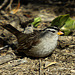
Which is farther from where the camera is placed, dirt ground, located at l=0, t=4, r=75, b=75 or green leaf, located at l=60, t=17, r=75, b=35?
green leaf, located at l=60, t=17, r=75, b=35

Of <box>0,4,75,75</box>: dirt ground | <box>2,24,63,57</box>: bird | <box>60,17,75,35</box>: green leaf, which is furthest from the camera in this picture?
<box>60,17,75,35</box>: green leaf

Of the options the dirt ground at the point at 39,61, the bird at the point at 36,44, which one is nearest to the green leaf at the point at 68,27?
the dirt ground at the point at 39,61

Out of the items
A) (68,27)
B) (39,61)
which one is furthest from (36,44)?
(68,27)

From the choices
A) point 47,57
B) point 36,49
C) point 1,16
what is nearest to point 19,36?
point 36,49

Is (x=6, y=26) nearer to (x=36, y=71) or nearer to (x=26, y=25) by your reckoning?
(x=36, y=71)

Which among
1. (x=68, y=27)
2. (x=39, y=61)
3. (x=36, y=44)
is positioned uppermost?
(x=68, y=27)

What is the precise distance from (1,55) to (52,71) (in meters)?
1.14

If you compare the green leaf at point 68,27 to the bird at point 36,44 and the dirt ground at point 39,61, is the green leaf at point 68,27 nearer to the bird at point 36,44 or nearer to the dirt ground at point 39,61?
the dirt ground at point 39,61

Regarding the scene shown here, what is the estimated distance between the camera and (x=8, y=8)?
451 centimetres

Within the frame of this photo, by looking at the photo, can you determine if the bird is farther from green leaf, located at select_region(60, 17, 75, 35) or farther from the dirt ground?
green leaf, located at select_region(60, 17, 75, 35)

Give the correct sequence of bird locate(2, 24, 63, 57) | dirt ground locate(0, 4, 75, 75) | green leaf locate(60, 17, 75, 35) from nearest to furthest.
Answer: dirt ground locate(0, 4, 75, 75)
bird locate(2, 24, 63, 57)
green leaf locate(60, 17, 75, 35)

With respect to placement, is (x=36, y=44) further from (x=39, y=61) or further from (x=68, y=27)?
(x=68, y=27)

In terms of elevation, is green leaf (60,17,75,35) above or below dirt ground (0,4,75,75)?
above

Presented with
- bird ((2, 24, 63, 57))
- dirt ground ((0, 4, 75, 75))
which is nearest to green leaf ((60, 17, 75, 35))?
dirt ground ((0, 4, 75, 75))
